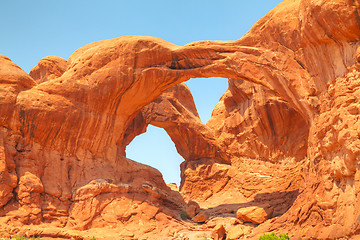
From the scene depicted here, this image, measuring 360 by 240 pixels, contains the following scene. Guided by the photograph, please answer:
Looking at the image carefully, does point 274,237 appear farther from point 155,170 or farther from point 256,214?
point 155,170

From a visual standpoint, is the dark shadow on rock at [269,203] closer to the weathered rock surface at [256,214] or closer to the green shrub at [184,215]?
the weathered rock surface at [256,214]

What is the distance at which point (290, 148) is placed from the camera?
21.7 meters

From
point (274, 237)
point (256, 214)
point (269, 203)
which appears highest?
point (269, 203)

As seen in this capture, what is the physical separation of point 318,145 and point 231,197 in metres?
10.1

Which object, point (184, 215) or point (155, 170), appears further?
point (155, 170)

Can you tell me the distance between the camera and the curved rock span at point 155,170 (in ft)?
39.2

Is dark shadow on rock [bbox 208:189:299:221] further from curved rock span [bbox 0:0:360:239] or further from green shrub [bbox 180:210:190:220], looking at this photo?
green shrub [bbox 180:210:190:220]

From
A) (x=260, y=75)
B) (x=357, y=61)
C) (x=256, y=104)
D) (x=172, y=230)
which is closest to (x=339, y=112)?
(x=357, y=61)

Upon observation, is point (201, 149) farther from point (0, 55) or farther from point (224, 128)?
point (0, 55)

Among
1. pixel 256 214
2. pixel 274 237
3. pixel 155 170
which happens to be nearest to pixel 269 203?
pixel 256 214

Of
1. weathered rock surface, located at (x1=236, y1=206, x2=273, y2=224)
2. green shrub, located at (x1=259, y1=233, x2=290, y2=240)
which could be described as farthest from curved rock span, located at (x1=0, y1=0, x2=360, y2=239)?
green shrub, located at (x1=259, y1=233, x2=290, y2=240)

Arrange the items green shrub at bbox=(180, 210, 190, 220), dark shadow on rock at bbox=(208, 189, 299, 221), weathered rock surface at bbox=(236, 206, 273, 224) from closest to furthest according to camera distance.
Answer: weathered rock surface at bbox=(236, 206, 273, 224) → dark shadow on rock at bbox=(208, 189, 299, 221) → green shrub at bbox=(180, 210, 190, 220)

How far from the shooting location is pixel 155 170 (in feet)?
65.5

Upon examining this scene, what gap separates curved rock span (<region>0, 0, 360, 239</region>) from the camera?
12.0 metres
